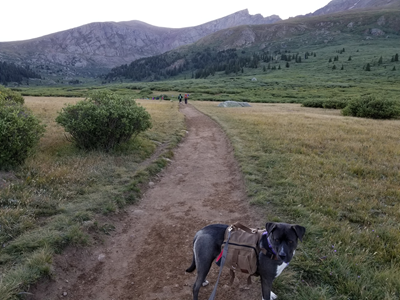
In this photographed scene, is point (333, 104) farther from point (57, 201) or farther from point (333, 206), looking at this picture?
point (57, 201)

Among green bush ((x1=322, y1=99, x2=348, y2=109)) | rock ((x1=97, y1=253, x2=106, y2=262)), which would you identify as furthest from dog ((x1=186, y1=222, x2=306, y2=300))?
green bush ((x1=322, y1=99, x2=348, y2=109))

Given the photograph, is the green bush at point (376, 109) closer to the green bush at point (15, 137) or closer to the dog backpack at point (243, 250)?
the dog backpack at point (243, 250)

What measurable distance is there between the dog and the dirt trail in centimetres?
78

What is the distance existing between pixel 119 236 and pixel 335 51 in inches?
7908

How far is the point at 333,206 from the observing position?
6.87m

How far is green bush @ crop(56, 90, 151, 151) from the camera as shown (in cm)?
1082

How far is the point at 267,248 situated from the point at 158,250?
2863 millimetres

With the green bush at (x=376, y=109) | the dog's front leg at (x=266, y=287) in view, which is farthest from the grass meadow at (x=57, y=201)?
the green bush at (x=376, y=109)

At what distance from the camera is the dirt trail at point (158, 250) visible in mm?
4363

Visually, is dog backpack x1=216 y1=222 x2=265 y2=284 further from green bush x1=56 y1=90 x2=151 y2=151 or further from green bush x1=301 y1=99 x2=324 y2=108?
green bush x1=301 y1=99 x2=324 y2=108

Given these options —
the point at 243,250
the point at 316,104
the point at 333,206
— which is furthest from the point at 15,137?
the point at 316,104

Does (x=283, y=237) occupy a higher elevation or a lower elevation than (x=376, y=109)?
higher

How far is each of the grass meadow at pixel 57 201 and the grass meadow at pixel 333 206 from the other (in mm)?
4216

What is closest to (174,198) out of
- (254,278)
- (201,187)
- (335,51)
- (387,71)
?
(201,187)
